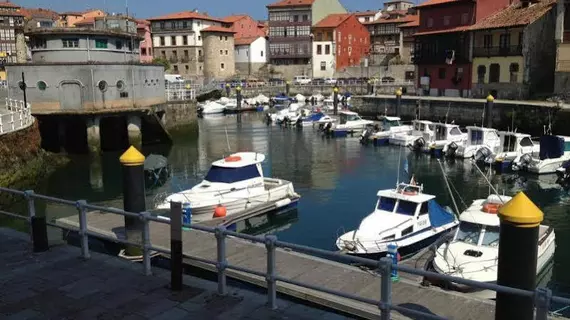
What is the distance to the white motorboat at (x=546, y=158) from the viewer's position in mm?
33750

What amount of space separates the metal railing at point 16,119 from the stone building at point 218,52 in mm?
62325

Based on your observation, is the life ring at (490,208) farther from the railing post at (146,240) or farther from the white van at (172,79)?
the white van at (172,79)

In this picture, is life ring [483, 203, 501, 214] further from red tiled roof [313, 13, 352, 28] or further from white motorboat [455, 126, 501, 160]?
red tiled roof [313, 13, 352, 28]

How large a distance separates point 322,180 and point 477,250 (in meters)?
17.8

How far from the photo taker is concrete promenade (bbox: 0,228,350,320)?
7.75 meters

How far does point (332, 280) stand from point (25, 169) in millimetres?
23812

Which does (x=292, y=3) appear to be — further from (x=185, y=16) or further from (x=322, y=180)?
(x=322, y=180)

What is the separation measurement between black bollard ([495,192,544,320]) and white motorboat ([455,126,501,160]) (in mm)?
33486

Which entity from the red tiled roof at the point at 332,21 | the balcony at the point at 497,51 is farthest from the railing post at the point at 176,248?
the red tiled roof at the point at 332,21

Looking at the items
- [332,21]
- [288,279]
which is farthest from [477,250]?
[332,21]

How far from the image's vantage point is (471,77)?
6006cm

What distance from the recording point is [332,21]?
9825 centimetres

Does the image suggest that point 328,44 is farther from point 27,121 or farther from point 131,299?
point 131,299

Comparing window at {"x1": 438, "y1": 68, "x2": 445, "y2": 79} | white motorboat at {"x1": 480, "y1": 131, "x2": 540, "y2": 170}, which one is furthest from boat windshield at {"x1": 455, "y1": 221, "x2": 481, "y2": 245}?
window at {"x1": 438, "y1": 68, "x2": 445, "y2": 79}
